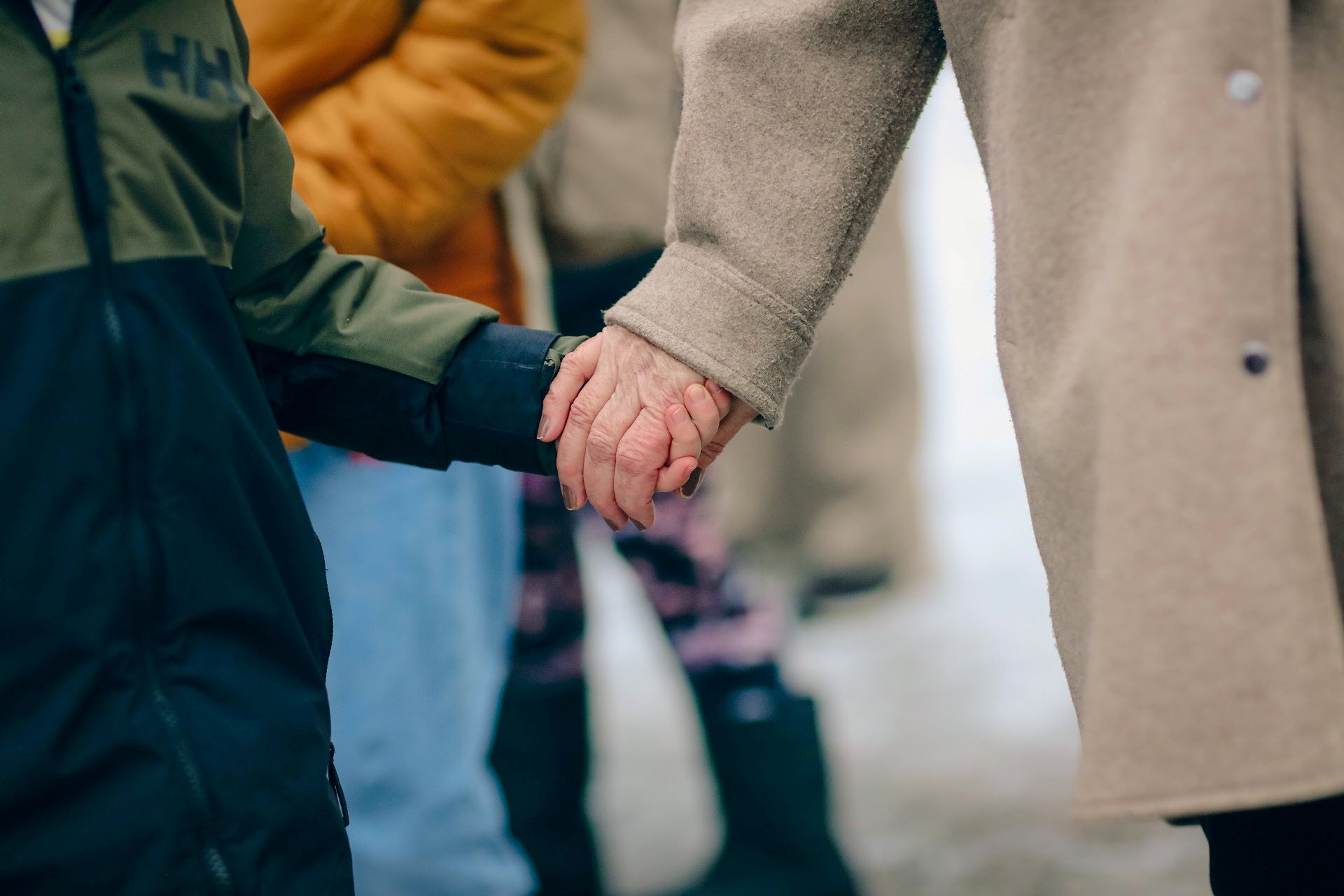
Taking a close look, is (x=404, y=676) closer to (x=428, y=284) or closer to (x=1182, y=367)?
(x=428, y=284)

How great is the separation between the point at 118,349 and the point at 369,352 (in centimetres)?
23

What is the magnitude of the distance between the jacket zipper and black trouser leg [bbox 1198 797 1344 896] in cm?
66

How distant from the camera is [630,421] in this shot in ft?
3.56

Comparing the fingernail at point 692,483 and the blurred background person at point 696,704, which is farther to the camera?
the blurred background person at point 696,704

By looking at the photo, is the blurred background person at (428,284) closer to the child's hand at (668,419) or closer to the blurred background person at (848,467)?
the child's hand at (668,419)

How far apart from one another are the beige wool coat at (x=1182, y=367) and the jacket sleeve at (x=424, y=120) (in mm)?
642

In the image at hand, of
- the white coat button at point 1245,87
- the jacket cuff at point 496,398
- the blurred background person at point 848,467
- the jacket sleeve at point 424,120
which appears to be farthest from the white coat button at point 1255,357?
the blurred background person at point 848,467

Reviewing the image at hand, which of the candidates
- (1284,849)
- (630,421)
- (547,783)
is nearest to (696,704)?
(547,783)

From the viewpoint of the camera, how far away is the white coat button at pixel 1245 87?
724 millimetres

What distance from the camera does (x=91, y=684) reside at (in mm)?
766

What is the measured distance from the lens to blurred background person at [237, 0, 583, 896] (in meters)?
1.33

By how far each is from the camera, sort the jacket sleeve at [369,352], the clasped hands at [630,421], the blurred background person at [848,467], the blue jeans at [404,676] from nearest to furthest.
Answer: the jacket sleeve at [369,352], the clasped hands at [630,421], the blue jeans at [404,676], the blurred background person at [848,467]

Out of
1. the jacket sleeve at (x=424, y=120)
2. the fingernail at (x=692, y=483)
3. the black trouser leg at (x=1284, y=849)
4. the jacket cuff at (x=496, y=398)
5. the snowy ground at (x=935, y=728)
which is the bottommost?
the snowy ground at (x=935, y=728)

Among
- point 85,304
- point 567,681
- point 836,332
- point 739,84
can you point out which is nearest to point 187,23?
point 85,304
